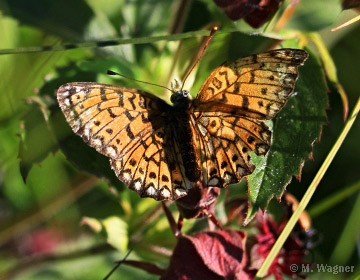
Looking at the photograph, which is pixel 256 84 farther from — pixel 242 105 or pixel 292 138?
pixel 292 138

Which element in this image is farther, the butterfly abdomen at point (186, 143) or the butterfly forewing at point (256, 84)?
the butterfly abdomen at point (186, 143)

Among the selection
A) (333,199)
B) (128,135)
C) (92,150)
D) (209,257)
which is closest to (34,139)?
(92,150)

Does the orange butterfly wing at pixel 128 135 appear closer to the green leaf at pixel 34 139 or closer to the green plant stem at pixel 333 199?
the green leaf at pixel 34 139

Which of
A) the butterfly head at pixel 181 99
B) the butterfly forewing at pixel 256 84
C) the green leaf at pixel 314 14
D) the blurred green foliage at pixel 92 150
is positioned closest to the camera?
the butterfly forewing at pixel 256 84

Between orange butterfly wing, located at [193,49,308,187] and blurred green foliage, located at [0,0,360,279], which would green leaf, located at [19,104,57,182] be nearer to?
blurred green foliage, located at [0,0,360,279]

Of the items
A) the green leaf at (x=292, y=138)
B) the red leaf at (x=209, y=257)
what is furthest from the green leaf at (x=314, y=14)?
the red leaf at (x=209, y=257)

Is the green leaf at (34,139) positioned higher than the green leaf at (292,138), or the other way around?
the green leaf at (34,139)

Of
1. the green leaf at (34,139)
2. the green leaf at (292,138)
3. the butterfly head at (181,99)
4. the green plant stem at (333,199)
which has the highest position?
the green leaf at (34,139)
